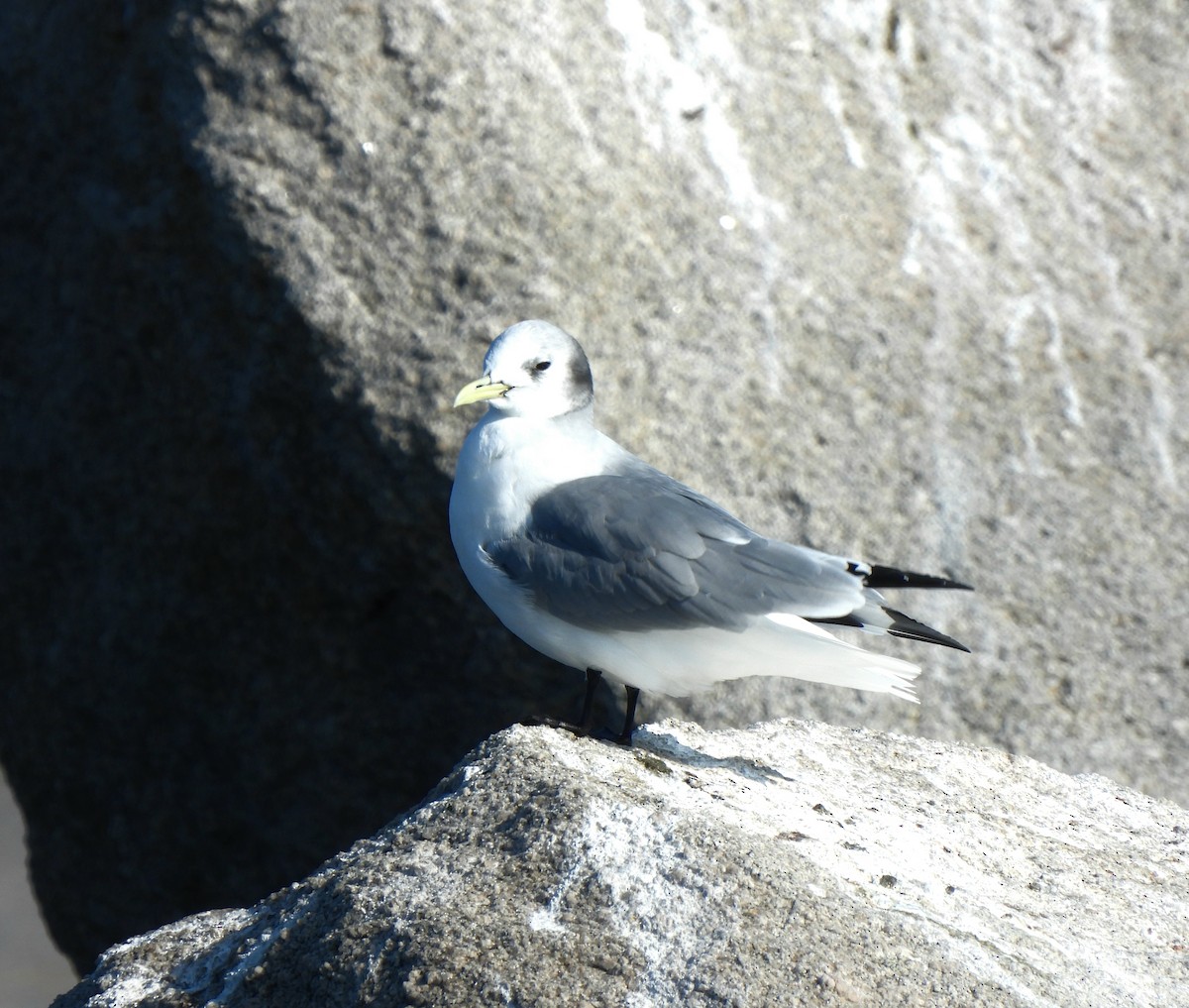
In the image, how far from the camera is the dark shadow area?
389 centimetres

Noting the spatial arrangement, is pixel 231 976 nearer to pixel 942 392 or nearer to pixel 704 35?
pixel 942 392

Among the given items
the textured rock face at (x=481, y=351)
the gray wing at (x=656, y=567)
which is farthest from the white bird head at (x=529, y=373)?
the textured rock face at (x=481, y=351)

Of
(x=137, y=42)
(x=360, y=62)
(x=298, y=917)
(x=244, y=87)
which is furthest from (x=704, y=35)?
(x=298, y=917)

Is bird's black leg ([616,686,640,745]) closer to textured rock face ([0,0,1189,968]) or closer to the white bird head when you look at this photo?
the white bird head

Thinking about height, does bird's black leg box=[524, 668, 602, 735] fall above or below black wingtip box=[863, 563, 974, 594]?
below

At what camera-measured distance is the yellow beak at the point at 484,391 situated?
288 cm

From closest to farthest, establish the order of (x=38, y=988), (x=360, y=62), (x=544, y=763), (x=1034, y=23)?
(x=544, y=763)
(x=360, y=62)
(x=1034, y=23)
(x=38, y=988)

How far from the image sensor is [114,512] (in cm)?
430

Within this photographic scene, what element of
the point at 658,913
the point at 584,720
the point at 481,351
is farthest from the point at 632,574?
the point at 481,351

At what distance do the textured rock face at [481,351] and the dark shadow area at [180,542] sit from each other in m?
0.01

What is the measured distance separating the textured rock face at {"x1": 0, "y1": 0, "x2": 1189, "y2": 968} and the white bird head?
0.85 metres

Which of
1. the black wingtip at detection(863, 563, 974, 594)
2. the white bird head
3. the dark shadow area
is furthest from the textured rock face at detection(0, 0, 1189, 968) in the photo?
the black wingtip at detection(863, 563, 974, 594)

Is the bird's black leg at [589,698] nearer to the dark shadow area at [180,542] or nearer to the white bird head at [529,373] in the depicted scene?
the white bird head at [529,373]

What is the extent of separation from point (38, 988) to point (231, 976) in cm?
421
